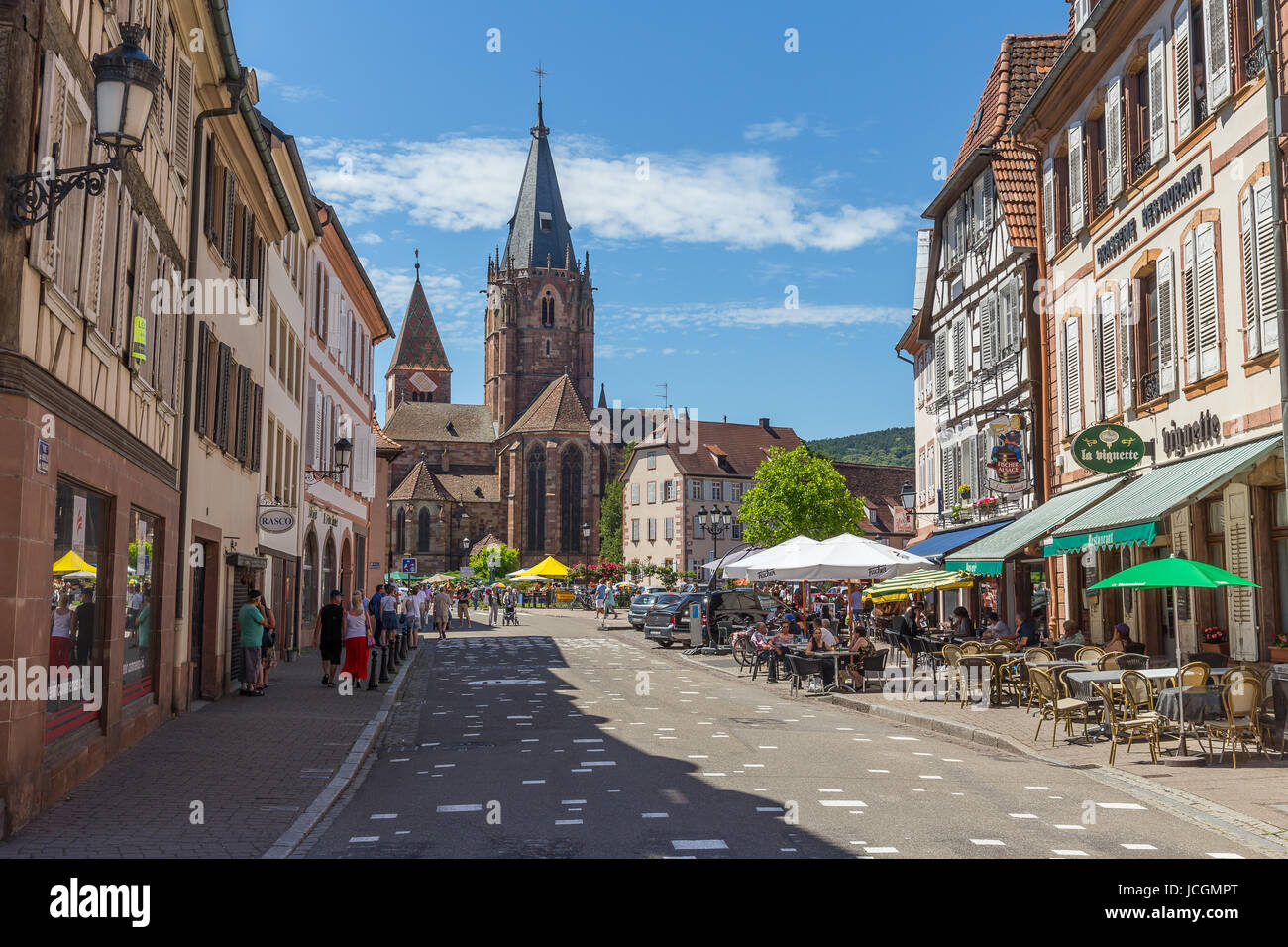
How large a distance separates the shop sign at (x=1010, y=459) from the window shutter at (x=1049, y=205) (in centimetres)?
355

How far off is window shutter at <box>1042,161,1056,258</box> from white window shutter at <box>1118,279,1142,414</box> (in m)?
3.98

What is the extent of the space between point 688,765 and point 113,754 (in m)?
5.55

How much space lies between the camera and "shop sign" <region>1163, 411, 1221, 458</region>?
53.5ft

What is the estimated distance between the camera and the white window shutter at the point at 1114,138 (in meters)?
19.7

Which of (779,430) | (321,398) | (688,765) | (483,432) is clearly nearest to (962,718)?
(688,765)

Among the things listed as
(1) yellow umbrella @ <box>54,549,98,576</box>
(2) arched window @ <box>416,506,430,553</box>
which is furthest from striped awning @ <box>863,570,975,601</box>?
(2) arched window @ <box>416,506,430,553</box>

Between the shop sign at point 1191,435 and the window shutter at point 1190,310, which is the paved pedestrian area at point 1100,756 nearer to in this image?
the shop sign at point 1191,435

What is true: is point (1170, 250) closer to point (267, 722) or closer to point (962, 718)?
point (962, 718)

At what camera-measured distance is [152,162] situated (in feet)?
44.9

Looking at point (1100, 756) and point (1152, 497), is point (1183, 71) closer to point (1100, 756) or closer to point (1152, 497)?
point (1152, 497)

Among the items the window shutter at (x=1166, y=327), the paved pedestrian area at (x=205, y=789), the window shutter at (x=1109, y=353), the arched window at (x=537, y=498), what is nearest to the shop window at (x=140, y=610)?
the paved pedestrian area at (x=205, y=789)

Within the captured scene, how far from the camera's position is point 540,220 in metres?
120

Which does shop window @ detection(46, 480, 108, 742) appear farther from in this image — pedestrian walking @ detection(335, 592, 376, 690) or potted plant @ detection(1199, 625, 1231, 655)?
potted plant @ detection(1199, 625, 1231, 655)

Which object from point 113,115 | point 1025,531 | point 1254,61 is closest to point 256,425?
point 1025,531
